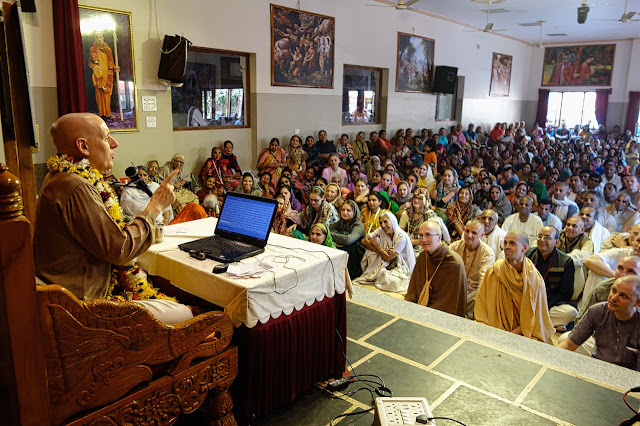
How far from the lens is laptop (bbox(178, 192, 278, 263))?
223 centimetres

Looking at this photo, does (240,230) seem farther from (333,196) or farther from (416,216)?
(416,216)

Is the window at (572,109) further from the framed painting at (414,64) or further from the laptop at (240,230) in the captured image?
the laptop at (240,230)

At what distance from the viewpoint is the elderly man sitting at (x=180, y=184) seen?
6277 mm

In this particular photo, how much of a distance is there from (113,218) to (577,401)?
7.60 feet

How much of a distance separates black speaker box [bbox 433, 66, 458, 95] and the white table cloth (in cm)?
1059

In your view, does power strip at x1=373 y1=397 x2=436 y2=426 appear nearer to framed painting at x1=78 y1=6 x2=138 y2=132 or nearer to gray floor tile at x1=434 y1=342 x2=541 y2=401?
gray floor tile at x1=434 y1=342 x2=541 y2=401

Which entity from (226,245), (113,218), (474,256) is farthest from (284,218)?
(113,218)

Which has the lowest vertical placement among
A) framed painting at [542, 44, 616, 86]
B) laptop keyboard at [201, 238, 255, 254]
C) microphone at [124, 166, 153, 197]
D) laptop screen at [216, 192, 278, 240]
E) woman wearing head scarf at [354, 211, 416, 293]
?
woman wearing head scarf at [354, 211, 416, 293]

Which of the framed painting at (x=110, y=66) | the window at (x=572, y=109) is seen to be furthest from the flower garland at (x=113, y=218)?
the window at (x=572, y=109)

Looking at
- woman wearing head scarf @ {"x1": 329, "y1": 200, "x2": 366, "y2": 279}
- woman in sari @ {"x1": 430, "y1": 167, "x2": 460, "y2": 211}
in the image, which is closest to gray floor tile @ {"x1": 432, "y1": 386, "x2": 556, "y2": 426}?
woman wearing head scarf @ {"x1": 329, "y1": 200, "x2": 366, "y2": 279}

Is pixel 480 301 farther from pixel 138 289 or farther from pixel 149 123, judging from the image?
pixel 149 123

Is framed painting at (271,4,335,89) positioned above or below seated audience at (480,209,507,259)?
above

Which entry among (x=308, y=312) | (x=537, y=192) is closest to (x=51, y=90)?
(x=308, y=312)

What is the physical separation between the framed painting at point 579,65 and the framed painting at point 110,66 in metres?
15.4
